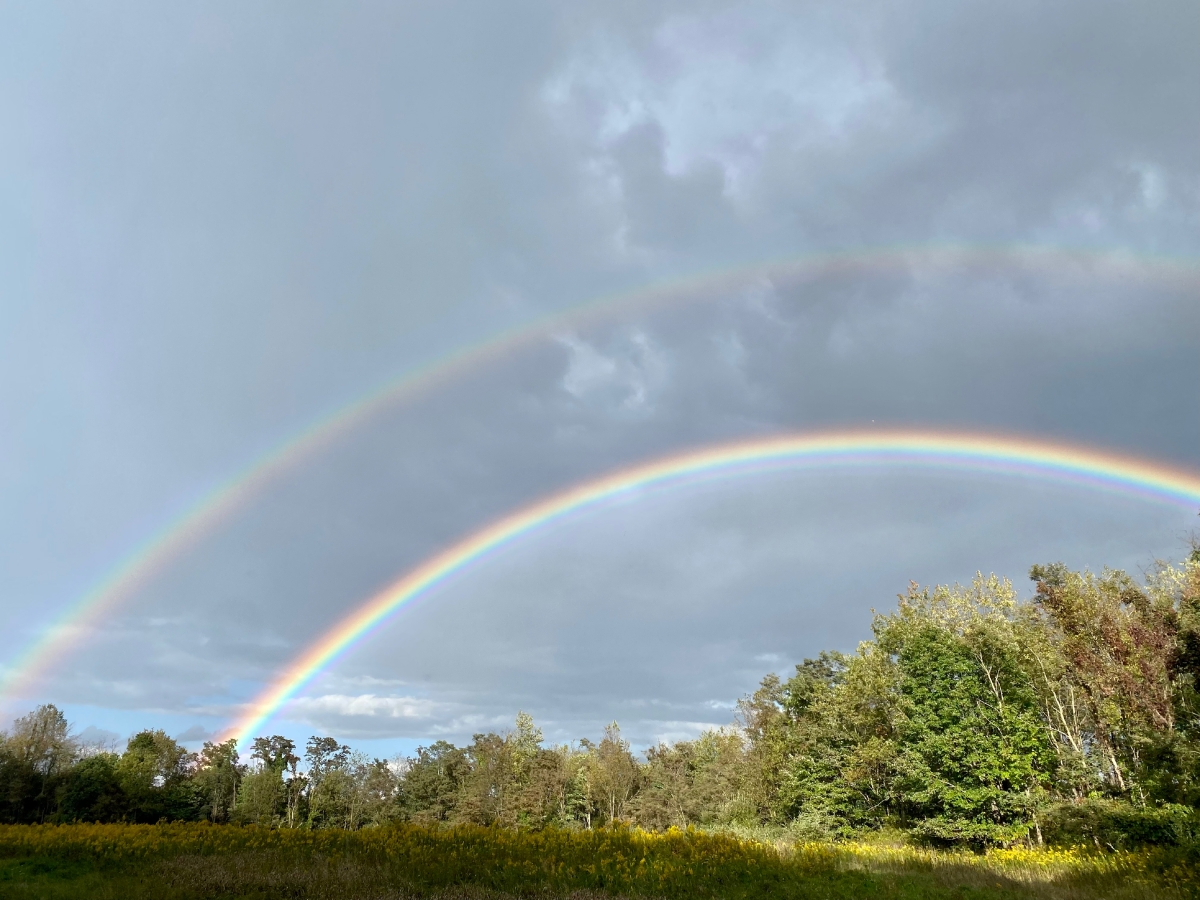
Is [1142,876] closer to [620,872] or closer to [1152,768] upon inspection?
[1152,768]

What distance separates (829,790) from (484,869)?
41.5 meters

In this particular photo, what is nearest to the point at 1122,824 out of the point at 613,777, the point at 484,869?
the point at 484,869

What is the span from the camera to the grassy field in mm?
11703

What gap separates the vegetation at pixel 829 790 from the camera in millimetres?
15031

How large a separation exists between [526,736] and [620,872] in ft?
337

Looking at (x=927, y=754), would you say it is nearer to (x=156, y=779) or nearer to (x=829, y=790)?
(x=829, y=790)

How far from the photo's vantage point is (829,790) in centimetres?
4691

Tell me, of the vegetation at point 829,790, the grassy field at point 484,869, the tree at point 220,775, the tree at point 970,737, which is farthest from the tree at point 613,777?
the grassy field at point 484,869

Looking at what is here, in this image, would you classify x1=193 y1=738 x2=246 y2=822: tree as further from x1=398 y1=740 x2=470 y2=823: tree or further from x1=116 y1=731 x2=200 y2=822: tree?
x1=398 y1=740 x2=470 y2=823: tree

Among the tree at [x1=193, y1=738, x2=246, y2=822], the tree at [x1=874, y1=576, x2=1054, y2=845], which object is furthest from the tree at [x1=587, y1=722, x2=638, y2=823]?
the tree at [x1=874, y1=576, x2=1054, y2=845]

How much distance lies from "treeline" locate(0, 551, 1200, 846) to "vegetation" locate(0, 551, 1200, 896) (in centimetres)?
15

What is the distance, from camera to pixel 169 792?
50250 millimetres

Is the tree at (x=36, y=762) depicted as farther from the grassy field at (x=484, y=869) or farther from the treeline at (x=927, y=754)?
the grassy field at (x=484, y=869)

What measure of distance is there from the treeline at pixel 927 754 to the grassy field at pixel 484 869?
4.87m
